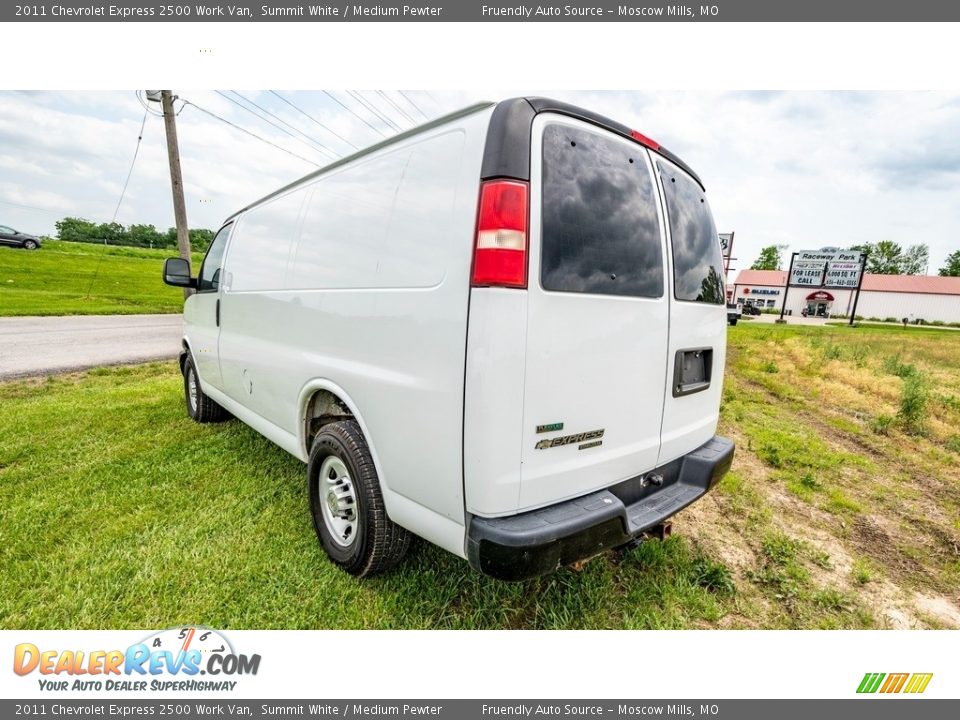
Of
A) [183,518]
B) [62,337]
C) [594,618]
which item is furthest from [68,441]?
[62,337]

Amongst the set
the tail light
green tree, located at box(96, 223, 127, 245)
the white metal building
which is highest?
green tree, located at box(96, 223, 127, 245)

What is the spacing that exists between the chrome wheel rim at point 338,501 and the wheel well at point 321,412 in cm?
27

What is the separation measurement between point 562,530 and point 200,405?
452 cm

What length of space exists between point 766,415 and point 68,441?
794 cm

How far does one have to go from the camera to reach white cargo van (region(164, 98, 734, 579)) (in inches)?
63.3

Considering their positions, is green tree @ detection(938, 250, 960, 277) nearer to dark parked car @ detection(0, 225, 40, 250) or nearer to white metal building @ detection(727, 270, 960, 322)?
white metal building @ detection(727, 270, 960, 322)

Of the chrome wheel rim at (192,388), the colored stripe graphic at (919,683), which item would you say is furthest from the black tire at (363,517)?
the chrome wheel rim at (192,388)

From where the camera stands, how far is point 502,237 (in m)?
1.58

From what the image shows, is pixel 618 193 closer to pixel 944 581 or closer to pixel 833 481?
pixel 944 581

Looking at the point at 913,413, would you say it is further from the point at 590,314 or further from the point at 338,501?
the point at 338,501

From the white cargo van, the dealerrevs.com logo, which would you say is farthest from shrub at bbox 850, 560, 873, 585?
the dealerrevs.com logo

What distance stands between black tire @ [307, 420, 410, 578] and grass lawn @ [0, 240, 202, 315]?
1757 centimetres

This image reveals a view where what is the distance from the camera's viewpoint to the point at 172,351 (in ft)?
30.9

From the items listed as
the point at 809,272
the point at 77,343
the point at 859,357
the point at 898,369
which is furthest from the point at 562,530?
the point at 809,272
